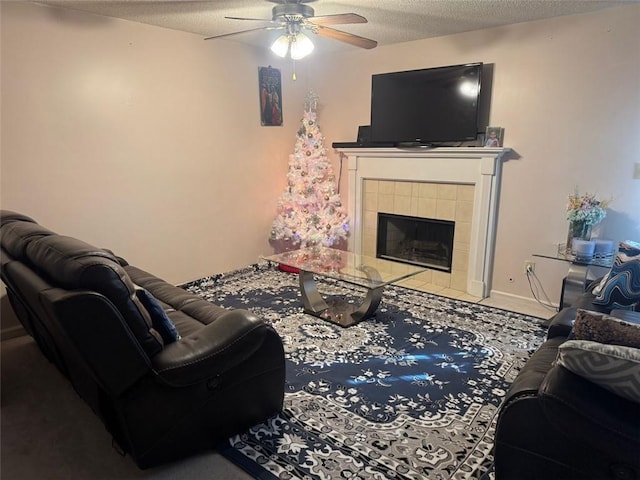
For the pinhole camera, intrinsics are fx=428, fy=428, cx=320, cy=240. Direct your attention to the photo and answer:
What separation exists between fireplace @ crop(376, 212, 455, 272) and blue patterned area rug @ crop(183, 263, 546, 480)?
658 millimetres

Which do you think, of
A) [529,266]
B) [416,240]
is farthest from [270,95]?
[529,266]

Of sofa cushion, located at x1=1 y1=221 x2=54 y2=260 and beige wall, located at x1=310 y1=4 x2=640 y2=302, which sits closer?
sofa cushion, located at x1=1 y1=221 x2=54 y2=260

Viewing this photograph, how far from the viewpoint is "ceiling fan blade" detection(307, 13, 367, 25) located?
2.71 metres

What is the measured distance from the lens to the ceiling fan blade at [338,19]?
2.71 metres

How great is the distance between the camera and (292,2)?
3.06 m

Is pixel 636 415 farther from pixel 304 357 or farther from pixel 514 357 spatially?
pixel 304 357

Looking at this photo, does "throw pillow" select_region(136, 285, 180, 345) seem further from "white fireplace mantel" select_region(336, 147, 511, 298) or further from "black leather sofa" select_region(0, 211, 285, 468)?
"white fireplace mantel" select_region(336, 147, 511, 298)

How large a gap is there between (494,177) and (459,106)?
28.5 inches

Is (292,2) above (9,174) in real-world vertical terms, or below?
above

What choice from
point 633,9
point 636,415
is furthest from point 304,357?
point 633,9

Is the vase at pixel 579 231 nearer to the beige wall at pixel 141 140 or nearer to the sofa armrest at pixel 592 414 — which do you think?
the sofa armrest at pixel 592 414

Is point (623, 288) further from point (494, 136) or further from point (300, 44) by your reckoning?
point (300, 44)

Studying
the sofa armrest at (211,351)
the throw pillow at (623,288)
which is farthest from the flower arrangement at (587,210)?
the sofa armrest at (211,351)

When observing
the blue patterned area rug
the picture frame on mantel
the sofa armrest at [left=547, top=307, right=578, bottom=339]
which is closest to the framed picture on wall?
the blue patterned area rug
